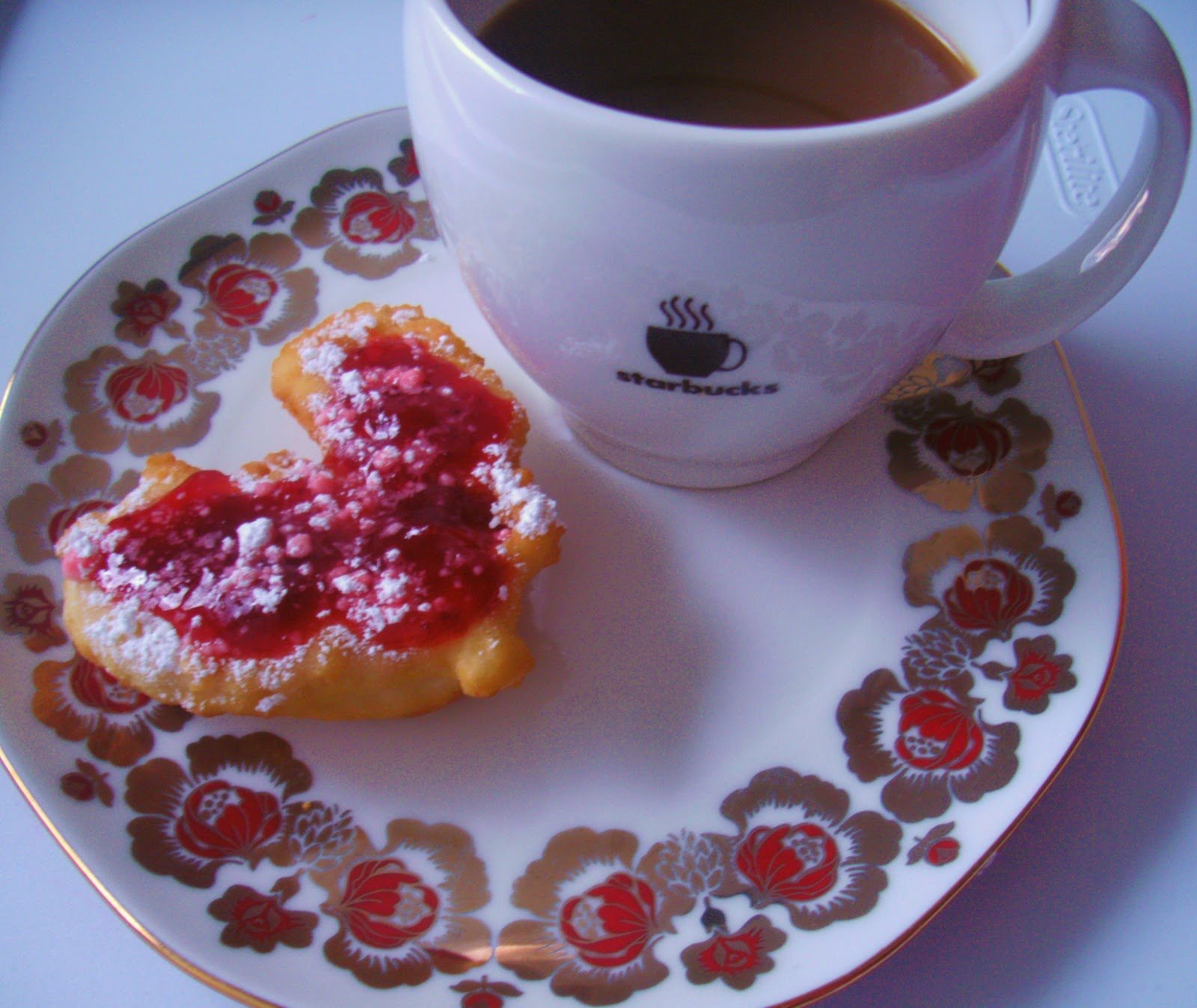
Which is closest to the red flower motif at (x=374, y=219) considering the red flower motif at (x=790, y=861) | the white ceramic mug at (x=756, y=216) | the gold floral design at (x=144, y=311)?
the gold floral design at (x=144, y=311)

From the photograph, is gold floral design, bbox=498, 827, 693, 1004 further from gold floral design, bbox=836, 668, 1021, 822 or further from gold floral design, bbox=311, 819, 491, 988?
gold floral design, bbox=836, 668, 1021, 822

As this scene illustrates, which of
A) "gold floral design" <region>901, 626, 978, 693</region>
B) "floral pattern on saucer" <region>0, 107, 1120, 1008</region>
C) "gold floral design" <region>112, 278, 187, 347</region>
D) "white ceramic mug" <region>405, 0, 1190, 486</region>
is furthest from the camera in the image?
"gold floral design" <region>112, 278, 187, 347</region>

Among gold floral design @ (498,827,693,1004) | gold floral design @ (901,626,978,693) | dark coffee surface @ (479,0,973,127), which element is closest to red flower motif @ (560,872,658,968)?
gold floral design @ (498,827,693,1004)

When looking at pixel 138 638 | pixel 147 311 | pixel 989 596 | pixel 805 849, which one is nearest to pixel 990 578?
pixel 989 596

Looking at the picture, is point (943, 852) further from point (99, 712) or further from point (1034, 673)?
point (99, 712)

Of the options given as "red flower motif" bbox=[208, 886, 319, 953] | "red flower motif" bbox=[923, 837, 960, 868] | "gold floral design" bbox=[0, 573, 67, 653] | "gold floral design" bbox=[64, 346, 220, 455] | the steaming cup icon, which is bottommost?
"red flower motif" bbox=[208, 886, 319, 953]

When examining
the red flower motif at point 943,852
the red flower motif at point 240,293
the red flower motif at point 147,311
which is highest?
the red flower motif at point 240,293

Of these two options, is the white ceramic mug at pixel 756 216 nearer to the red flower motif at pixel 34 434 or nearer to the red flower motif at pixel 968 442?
the red flower motif at pixel 968 442
